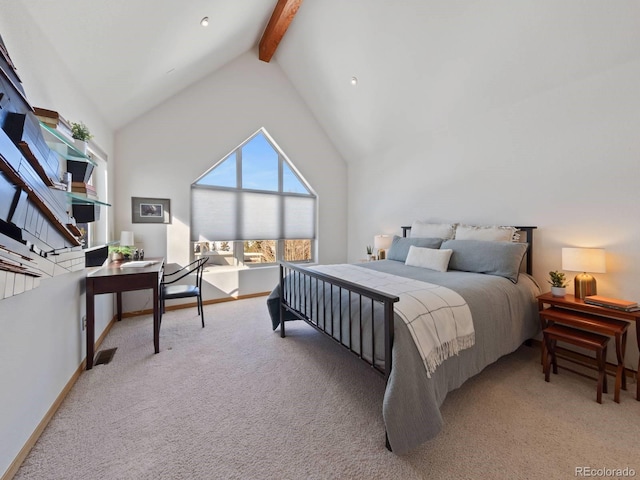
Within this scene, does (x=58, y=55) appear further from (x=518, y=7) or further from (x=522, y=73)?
(x=522, y=73)

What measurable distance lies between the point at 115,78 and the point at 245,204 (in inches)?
87.4

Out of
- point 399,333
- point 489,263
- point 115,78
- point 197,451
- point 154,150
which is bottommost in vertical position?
point 197,451

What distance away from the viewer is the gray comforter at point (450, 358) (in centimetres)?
132

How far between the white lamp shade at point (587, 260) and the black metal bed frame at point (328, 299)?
53 cm

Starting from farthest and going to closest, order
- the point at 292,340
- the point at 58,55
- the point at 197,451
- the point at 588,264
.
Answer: the point at 292,340, the point at 588,264, the point at 58,55, the point at 197,451

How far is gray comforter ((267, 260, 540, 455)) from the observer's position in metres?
1.32

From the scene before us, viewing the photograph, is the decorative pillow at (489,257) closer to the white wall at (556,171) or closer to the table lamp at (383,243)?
the white wall at (556,171)

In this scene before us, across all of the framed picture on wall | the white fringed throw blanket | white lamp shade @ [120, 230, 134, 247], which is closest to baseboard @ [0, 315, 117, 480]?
white lamp shade @ [120, 230, 134, 247]

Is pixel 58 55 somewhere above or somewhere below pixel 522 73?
below

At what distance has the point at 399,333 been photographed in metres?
1.45

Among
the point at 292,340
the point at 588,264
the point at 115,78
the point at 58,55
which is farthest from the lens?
the point at 292,340

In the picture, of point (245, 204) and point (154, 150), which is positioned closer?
point (154, 150)

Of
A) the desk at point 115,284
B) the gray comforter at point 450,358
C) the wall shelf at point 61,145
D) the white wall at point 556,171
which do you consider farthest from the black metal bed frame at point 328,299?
the wall shelf at point 61,145

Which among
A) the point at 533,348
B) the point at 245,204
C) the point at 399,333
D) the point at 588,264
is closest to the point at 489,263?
the point at 588,264
